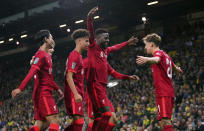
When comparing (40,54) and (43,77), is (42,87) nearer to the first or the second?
(43,77)

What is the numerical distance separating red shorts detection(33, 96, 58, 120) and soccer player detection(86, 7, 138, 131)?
797 millimetres

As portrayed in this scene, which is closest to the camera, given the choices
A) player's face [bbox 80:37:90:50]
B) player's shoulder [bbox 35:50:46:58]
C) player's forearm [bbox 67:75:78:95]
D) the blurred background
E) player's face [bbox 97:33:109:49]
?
player's forearm [bbox 67:75:78:95]

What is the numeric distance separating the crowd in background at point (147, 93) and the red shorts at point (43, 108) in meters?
6.44

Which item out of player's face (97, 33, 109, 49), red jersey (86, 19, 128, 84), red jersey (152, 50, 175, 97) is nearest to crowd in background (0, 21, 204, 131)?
red jersey (152, 50, 175, 97)

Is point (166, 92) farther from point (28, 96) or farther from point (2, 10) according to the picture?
point (2, 10)

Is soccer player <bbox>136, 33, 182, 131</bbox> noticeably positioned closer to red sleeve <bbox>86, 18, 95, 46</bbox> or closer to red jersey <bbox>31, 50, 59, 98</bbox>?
red sleeve <bbox>86, 18, 95, 46</bbox>

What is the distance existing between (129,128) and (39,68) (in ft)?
25.9

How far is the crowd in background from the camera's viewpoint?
473 inches

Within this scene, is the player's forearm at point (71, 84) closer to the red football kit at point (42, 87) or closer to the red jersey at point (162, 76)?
the red football kit at point (42, 87)

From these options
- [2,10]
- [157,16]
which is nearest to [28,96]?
[2,10]

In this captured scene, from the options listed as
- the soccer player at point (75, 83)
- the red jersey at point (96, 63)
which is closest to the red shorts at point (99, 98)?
the red jersey at point (96, 63)

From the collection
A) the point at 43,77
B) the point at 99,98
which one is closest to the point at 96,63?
the point at 99,98

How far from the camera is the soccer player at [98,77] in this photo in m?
5.33

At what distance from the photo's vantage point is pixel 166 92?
563 centimetres
